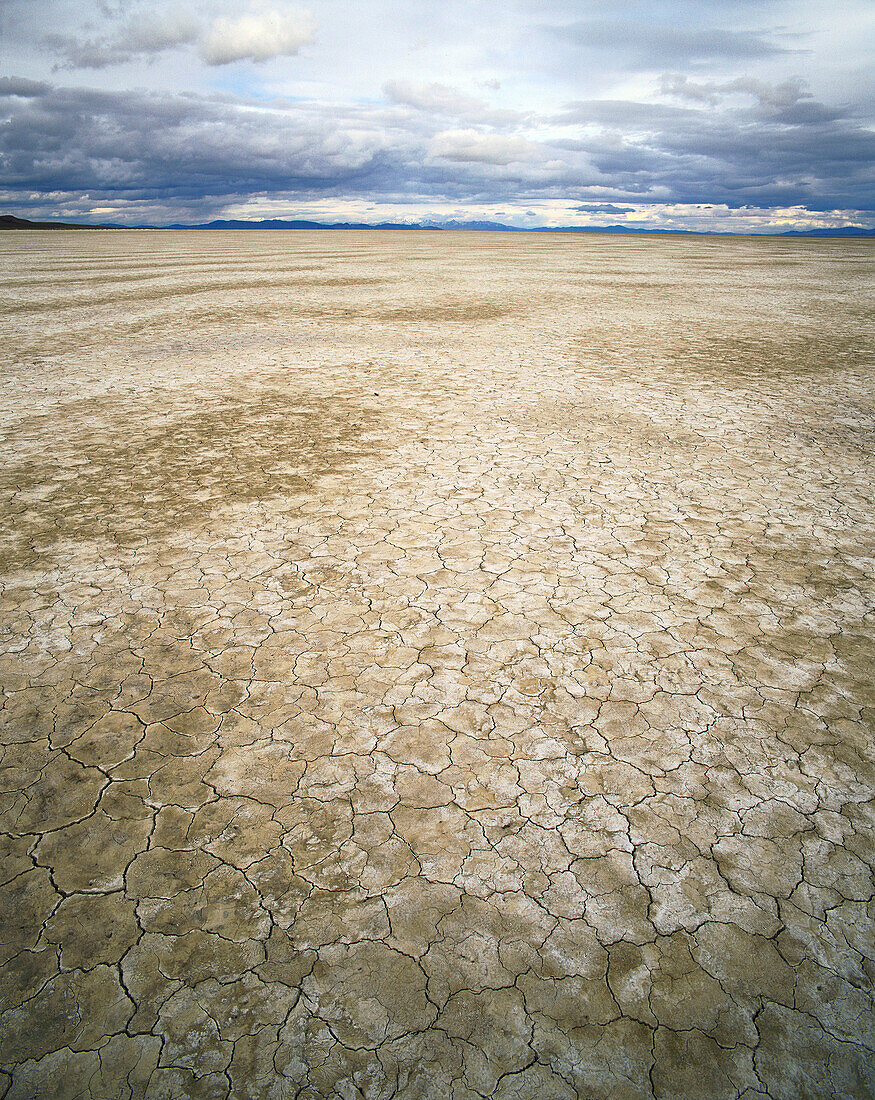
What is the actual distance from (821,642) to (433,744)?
87.6 inches

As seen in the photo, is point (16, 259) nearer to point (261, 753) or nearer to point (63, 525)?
point (63, 525)

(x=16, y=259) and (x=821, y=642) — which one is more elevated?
(x=16, y=259)

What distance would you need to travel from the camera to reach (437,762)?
8.14 ft

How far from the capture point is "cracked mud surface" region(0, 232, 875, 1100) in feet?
5.44

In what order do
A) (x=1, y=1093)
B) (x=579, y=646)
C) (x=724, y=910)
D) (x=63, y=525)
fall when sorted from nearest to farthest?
(x=1, y=1093)
(x=724, y=910)
(x=579, y=646)
(x=63, y=525)

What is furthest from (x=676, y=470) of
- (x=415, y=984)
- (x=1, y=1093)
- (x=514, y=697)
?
(x=1, y=1093)

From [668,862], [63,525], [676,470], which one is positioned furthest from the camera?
[676,470]

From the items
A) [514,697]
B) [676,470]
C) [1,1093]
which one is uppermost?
[676,470]

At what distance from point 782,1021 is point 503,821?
986mm

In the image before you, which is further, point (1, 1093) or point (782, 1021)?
point (782, 1021)

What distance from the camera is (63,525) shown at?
14.2 feet

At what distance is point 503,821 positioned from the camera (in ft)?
7.34

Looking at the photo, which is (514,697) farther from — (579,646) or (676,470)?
(676,470)

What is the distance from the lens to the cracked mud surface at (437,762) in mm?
1657
